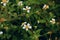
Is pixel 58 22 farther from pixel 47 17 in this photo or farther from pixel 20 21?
pixel 20 21

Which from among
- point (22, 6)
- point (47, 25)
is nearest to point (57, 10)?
point (47, 25)

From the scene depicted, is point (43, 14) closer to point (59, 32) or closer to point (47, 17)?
point (47, 17)

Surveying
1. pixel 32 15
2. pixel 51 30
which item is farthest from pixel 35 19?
pixel 51 30

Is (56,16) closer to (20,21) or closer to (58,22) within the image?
(58,22)

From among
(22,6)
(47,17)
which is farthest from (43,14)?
(22,6)

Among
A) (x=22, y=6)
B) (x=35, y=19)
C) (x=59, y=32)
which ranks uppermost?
(x=22, y=6)

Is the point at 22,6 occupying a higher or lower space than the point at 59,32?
higher

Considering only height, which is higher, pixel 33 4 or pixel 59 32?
pixel 33 4
